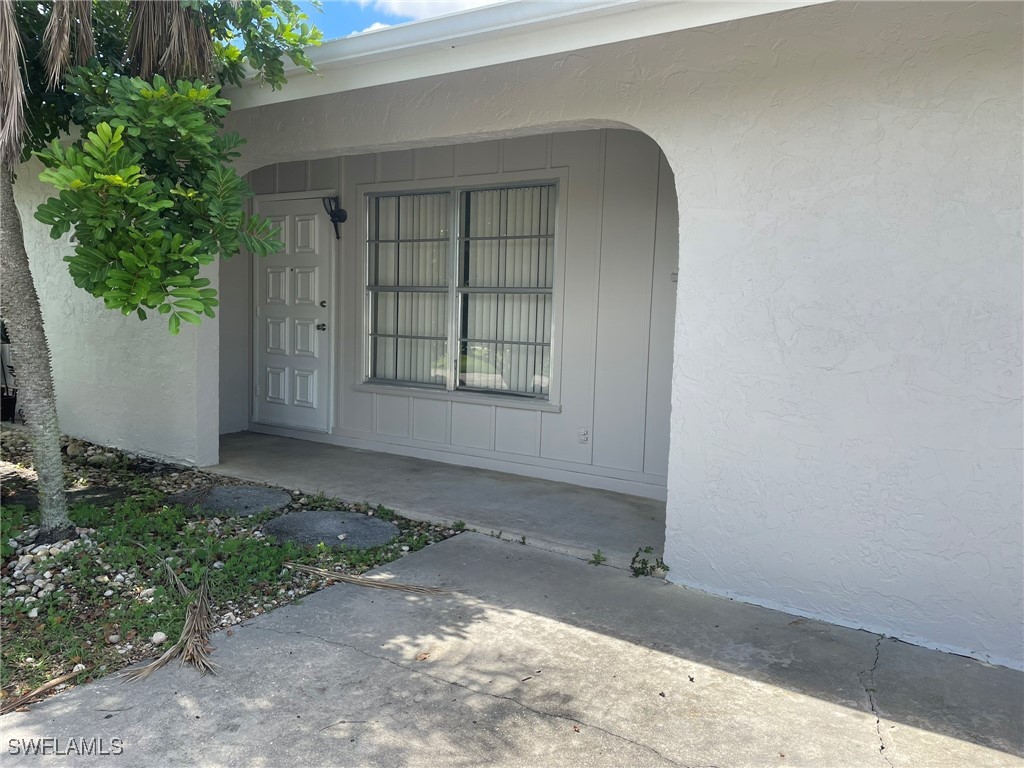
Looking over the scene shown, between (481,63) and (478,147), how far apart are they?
255 centimetres

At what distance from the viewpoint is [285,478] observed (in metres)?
6.04

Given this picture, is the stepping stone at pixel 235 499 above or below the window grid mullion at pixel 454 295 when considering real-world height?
below

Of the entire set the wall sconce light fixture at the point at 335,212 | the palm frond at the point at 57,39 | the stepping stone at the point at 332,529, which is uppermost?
the palm frond at the point at 57,39

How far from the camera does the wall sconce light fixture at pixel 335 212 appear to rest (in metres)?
7.29

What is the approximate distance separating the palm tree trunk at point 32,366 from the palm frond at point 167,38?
3.41 feet

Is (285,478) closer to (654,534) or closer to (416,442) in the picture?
(416,442)

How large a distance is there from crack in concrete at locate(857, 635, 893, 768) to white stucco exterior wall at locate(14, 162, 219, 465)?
5.24m

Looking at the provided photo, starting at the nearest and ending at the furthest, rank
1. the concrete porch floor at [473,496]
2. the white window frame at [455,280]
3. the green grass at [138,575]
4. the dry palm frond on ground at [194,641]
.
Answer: the dry palm frond on ground at [194,641] → the green grass at [138,575] → the concrete porch floor at [473,496] → the white window frame at [455,280]

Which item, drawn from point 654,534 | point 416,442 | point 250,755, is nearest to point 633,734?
point 250,755

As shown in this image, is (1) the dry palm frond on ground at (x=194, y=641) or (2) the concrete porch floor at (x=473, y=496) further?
(2) the concrete porch floor at (x=473, y=496)

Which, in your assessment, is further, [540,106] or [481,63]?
[540,106]

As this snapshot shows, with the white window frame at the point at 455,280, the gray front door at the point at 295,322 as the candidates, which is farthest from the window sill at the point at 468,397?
the gray front door at the point at 295,322
